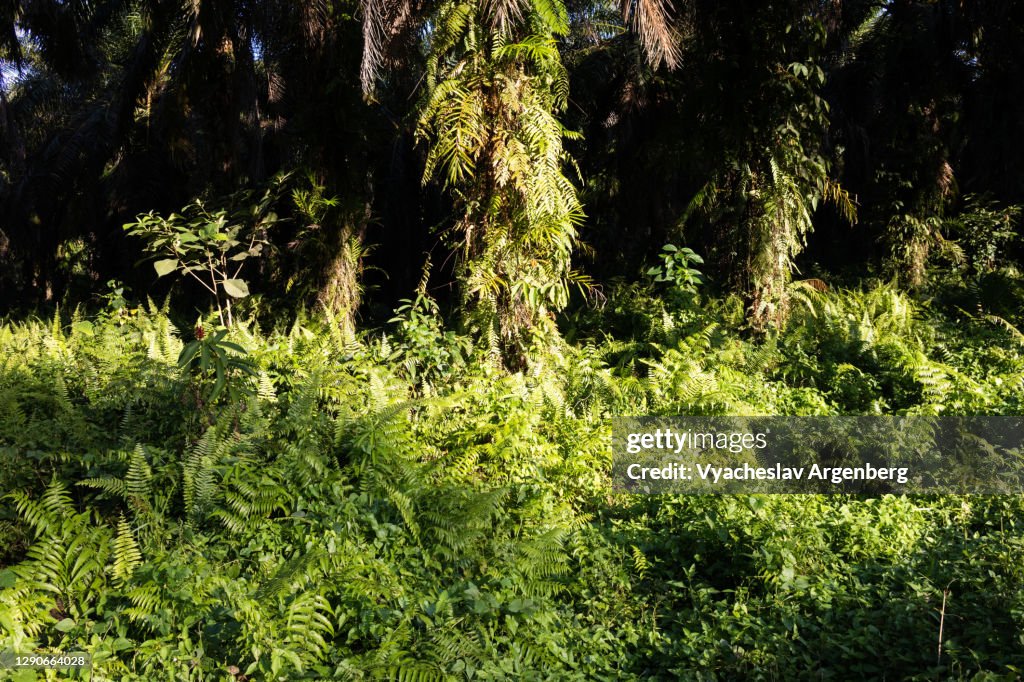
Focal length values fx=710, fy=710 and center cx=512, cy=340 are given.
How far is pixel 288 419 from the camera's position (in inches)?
186

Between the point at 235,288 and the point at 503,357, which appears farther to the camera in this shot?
the point at 235,288

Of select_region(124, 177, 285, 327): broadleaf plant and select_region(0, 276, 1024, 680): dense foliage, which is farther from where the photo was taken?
select_region(124, 177, 285, 327): broadleaf plant

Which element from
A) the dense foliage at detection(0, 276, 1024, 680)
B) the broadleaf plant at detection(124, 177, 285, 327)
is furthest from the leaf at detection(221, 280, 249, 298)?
the dense foliage at detection(0, 276, 1024, 680)

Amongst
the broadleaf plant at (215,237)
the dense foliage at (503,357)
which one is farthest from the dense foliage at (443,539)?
the broadleaf plant at (215,237)

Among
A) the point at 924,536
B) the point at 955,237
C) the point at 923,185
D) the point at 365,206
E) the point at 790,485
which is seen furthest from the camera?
the point at 955,237

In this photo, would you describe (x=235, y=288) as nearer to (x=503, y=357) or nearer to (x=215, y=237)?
(x=215, y=237)

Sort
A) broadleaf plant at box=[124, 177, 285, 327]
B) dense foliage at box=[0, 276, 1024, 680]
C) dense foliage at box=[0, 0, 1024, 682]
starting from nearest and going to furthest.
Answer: dense foliage at box=[0, 276, 1024, 680]
dense foliage at box=[0, 0, 1024, 682]
broadleaf plant at box=[124, 177, 285, 327]

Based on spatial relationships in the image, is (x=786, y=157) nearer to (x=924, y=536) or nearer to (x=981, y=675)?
(x=924, y=536)

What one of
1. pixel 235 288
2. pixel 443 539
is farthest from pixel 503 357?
pixel 443 539

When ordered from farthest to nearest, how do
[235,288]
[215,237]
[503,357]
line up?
[215,237] < [235,288] < [503,357]

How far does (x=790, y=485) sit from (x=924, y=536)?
33.6 inches

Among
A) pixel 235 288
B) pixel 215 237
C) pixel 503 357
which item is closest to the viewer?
pixel 503 357

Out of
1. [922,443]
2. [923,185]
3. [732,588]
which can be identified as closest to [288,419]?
[732,588]

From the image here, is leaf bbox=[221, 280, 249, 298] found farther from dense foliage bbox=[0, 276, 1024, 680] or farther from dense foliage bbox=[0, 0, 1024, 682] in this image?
dense foliage bbox=[0, 276, 1024, 680]
